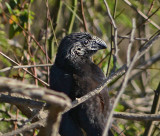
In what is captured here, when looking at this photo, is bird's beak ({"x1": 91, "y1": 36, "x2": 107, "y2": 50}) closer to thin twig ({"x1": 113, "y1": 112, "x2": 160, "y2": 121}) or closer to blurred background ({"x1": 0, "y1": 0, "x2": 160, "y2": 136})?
blurred background ({"x1": 0, "y1": 0, "x2": 160, "y2": 136})

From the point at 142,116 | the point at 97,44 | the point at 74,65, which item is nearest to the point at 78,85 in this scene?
the point at 74,65

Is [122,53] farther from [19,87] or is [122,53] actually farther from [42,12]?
[19,87]

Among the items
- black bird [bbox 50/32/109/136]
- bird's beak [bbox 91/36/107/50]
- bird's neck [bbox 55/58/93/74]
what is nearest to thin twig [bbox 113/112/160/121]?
black bird [bbox 50/32/109/136]

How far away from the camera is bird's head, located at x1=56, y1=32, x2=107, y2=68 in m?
4.07

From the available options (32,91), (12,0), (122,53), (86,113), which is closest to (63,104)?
(32,91)

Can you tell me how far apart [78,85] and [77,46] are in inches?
30.3

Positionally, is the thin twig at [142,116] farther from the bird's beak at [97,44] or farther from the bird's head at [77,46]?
the bird's beak at [97,44]

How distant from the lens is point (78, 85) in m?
3.53

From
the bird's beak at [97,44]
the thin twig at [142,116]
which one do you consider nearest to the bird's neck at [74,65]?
the bird's beak at [97,44]

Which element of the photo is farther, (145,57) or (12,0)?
(145,57)

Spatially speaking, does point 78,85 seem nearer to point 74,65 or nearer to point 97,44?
point 74,65

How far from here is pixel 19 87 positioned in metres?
1.55

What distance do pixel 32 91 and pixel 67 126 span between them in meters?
2.11

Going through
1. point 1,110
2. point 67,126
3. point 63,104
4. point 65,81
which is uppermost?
point 63,104
